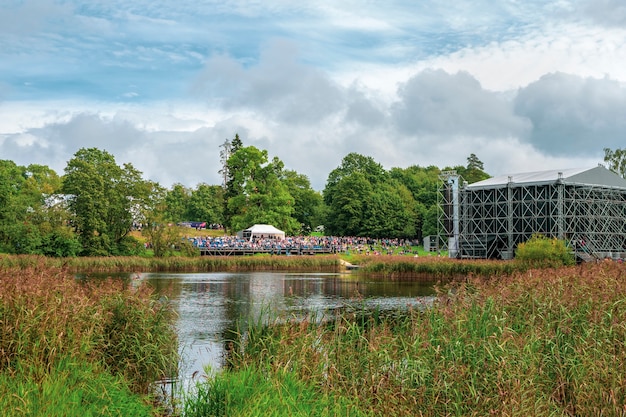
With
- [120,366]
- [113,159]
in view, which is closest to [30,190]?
[113,159]

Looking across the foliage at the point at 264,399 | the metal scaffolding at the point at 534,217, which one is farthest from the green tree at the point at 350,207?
the foliage at the point at 264,399

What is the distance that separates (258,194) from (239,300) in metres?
40.5

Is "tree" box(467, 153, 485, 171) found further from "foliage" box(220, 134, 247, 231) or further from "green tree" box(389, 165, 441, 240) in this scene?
"foliage" box(220, 134, 247, 231)

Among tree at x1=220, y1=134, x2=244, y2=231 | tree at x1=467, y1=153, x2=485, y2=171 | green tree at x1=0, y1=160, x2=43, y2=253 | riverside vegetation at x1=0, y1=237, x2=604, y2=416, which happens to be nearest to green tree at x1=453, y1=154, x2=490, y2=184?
tree at x1=467, y1=153, x2=485, y2=171

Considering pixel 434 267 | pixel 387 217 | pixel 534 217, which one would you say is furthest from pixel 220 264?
pixel 387 217

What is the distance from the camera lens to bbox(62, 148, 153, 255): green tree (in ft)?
161

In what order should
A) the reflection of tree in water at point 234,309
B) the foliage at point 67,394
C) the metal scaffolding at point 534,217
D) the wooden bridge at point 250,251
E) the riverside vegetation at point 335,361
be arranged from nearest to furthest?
the foliage at point 67,394 → the riverside vegetation at point 335,361 → the reflection of tree in water at point 234,309 → the metal scaffolding at point 534,217 → the wooden bridge at point 250,251

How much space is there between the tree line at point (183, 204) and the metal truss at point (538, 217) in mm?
16258

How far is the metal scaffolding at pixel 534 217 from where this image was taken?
1836 inches

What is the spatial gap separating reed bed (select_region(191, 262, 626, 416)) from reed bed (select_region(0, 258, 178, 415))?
1413 millimetres

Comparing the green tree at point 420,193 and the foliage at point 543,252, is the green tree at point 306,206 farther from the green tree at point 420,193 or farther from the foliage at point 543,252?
the foliage at point 543,252

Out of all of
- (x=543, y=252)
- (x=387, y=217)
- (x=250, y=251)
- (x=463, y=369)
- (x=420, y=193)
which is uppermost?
(x=420, y=193)

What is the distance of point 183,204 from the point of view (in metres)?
99.4

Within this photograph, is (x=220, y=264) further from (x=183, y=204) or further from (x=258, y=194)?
(x=183, y=204)
